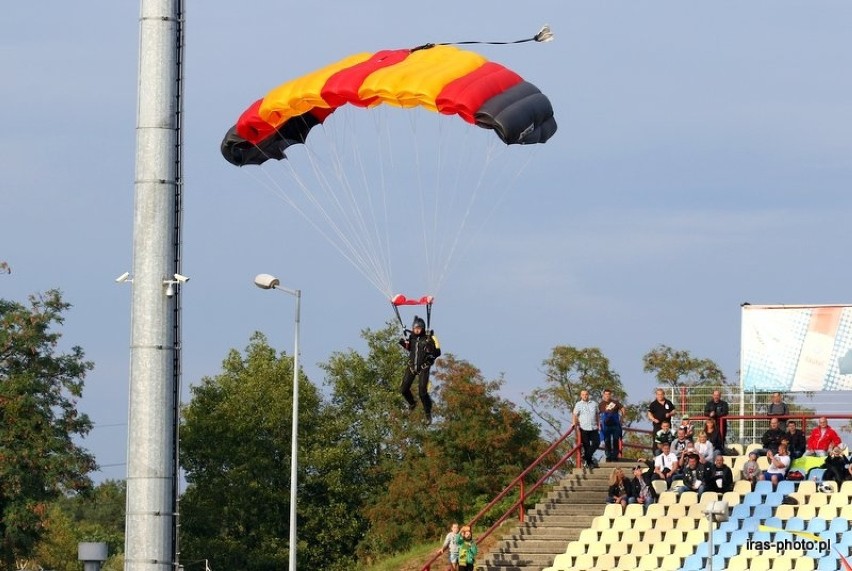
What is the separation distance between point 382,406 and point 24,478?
19450mm

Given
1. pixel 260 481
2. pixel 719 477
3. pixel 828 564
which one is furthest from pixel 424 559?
pixel 260 481

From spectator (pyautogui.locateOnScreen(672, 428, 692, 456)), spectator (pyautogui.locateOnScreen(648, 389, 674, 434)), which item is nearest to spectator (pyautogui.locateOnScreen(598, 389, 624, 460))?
spectator (pyautogui.locateOnScreen(648, 389, 674, 434))

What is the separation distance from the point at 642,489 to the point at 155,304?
9.59m

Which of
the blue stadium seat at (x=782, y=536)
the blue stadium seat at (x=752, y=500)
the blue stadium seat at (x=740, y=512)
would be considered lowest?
the blue stadium seat at (x=782, y=536)

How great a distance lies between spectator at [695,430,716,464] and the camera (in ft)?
79.8

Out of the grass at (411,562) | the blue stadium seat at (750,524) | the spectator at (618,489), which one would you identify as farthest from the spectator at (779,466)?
the grass at (411,562)

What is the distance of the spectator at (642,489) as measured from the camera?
24.7 metres

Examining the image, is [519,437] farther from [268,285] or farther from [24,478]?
[268,285]

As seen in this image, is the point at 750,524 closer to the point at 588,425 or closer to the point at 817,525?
the point at 817,525

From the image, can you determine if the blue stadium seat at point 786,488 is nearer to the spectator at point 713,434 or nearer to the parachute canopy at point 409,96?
the spectator at point 713,434

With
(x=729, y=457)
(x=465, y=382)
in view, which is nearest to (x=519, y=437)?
(x=465, y=382)

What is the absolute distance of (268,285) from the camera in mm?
23594

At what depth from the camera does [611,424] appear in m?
26.7

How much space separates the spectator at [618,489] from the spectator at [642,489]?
5.0 inches
